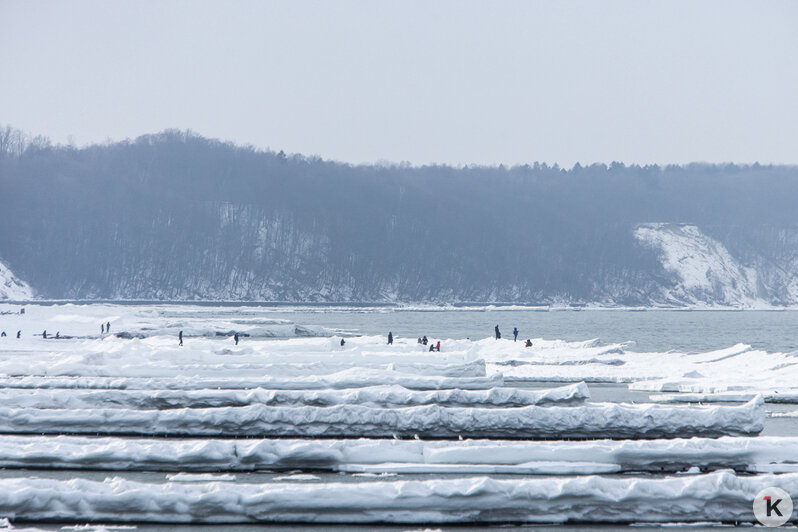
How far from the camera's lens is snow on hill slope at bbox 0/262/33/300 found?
147500mm

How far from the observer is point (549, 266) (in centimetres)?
19725

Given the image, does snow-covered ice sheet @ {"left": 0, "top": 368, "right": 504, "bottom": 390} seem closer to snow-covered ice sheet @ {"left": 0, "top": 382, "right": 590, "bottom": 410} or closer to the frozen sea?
the frozen sea

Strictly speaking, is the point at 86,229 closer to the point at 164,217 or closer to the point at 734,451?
the point at 164,217

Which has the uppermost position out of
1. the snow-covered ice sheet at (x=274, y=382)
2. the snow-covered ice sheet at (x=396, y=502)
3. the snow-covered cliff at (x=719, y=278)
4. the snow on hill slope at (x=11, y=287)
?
the snow-covered cliff at (x=719, y=278)

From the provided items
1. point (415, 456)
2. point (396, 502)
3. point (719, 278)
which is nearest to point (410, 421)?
point (415, 456)

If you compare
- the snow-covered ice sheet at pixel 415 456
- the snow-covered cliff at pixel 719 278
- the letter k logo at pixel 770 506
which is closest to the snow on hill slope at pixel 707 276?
the snow-covered cliff at pixel 719 278

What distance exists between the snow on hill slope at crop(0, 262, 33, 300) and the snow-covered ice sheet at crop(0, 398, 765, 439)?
467ft

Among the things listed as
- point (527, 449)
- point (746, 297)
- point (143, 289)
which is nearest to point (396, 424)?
point (527, 449)

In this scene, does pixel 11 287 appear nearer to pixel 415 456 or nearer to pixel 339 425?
pixel 339 425

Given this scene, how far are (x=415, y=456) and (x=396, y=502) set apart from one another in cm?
268

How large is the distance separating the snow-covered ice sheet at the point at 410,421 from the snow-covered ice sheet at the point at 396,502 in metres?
4.53

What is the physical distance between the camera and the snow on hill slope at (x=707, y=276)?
177500mm

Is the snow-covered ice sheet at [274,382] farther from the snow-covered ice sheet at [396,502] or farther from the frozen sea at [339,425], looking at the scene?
the snow-covered ice sheet at [396,502]

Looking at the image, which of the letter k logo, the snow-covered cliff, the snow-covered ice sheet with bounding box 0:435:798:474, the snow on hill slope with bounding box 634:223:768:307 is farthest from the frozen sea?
the snow on hill slope with bounding box 634:223:768:307
